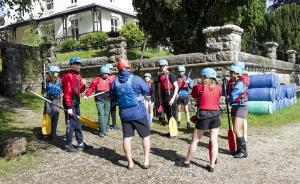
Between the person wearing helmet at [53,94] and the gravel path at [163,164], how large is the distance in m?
0.47

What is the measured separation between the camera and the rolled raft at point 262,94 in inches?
472

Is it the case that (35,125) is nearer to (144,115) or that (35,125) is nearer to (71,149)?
(71,149)

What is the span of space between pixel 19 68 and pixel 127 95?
10.4 meters

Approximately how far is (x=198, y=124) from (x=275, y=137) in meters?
3.68

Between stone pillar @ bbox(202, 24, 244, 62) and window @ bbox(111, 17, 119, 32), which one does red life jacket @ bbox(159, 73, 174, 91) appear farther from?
window @ bbox(111, 17, 119, 32)

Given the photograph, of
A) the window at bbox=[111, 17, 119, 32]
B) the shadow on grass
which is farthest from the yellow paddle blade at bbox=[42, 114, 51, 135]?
the window at bbox=[111, 17, 119, 32]

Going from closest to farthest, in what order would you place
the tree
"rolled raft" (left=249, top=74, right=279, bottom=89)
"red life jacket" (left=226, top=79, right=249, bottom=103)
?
1. "red life jacket" (left=226, top=79, right=249, bottom=103)
2. "rolled raft" (left=249, top=74, right=279, bottom=89)
3. the tree

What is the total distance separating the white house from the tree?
1833 centimetres

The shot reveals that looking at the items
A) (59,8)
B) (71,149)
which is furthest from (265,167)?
(59,8)

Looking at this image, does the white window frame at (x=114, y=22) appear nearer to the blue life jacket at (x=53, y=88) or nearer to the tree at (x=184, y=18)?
the tree at (x=184, y=18)

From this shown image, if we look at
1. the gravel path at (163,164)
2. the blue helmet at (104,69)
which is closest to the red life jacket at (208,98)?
the gravel path at (163,164)

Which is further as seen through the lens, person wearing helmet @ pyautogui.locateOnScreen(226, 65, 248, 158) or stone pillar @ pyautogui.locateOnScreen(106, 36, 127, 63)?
stone pillar @ pyautogui.locateOnScreen(106, 36, 127, 63)

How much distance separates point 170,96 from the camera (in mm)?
9461

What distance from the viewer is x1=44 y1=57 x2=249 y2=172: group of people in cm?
669
